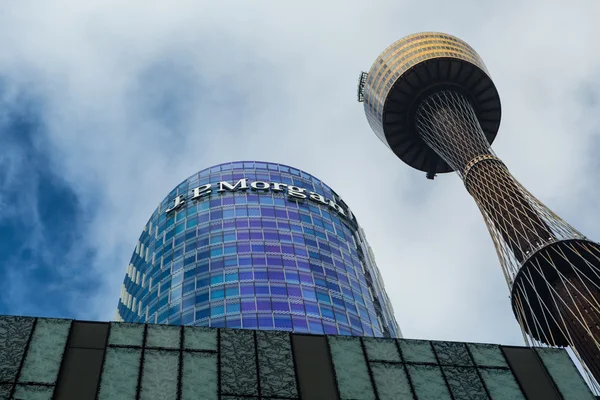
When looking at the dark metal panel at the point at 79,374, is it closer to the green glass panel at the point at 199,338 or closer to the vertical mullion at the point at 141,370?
the vertical mullion at the point at 141,370

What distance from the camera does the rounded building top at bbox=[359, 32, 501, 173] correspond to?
95.9 metres

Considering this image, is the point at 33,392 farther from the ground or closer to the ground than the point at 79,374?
closer to the ground

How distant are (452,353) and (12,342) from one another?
49.2ft

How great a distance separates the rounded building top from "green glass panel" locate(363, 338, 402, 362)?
7677cm

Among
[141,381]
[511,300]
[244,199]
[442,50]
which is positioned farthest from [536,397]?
[442,50]

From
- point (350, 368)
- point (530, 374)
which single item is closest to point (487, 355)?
point (530, 374)

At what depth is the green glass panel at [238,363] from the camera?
814 inches

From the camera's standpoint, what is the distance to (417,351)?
2364 cm

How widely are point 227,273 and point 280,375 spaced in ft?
172

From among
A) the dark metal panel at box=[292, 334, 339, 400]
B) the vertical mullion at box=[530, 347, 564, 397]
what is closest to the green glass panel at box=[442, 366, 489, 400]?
the vertical mullion at box=[530, 347, 564, 397]

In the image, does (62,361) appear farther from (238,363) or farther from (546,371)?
(546,371)

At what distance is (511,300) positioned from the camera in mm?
69688

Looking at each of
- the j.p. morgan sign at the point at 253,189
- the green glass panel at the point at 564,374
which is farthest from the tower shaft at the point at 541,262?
the green glass panel at the point at 564,374

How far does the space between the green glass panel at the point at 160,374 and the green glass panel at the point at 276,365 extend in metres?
2.77
